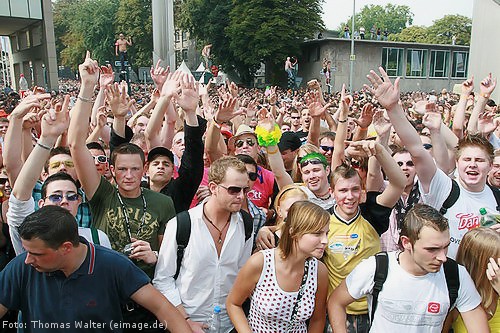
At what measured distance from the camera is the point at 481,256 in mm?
2775

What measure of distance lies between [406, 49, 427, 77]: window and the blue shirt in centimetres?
4534

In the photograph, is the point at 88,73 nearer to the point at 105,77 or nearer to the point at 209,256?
the point at 105,77

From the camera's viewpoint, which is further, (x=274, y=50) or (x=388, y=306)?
(x=274, y=50)

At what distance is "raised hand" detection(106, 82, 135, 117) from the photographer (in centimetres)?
467

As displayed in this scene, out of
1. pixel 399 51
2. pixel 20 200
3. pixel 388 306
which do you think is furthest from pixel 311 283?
pixel 399 51

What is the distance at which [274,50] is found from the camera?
39.8 meters

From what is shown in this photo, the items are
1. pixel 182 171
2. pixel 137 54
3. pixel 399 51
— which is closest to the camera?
pixel 182 171

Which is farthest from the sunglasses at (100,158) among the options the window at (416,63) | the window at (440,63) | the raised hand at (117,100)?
the window at (440,63)

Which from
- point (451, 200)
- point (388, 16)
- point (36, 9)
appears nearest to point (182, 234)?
point (451, 200)

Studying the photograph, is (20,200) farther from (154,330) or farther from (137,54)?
(137,54)

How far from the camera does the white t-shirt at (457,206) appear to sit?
11.1ft

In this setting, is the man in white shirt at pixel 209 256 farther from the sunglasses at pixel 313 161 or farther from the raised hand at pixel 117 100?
the raised hand at pixel 117 100

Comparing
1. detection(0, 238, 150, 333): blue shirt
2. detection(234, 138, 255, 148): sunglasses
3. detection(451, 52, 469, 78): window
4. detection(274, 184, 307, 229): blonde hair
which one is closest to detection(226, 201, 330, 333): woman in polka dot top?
detection(274, 184, 307, 229): blonde hair

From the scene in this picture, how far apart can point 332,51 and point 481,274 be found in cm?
3902
